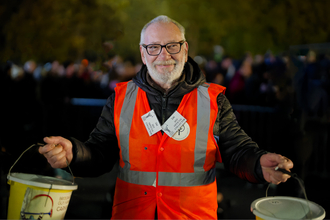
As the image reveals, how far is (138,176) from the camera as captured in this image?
6.00 ft

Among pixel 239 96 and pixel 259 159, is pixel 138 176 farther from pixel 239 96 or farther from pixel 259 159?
pixel 239 96

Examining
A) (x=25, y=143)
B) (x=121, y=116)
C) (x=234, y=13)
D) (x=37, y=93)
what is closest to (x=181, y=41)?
(x=121, y=116)

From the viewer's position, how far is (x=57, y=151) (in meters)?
1.61

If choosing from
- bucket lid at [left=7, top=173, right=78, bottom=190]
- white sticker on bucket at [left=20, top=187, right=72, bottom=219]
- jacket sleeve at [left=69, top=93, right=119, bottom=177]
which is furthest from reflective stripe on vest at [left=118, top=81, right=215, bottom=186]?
white sticker on bucket at [left=20, top=187, right=72, bottom=219]

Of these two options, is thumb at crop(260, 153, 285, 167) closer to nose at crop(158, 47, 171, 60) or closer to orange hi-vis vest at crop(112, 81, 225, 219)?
orange hi-vis vest at crop(112, 81, 225, 219)

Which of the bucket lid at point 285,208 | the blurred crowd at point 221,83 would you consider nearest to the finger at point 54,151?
the bucket lid at point 285,208

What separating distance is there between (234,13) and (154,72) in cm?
710

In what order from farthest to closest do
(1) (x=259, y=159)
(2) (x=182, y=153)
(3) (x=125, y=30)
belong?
(3) (x=125, y=30), (2) (x=182, y=153), (1) (x=259, y=159)

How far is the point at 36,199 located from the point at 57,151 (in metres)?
0.32

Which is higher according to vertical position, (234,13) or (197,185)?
(234,13)

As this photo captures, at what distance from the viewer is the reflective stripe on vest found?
1803mm

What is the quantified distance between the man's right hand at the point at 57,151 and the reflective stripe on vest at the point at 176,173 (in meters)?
0.34

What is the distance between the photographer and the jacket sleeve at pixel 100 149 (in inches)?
71.0

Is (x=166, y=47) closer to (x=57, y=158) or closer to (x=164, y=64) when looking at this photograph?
(x=164, y=64)
